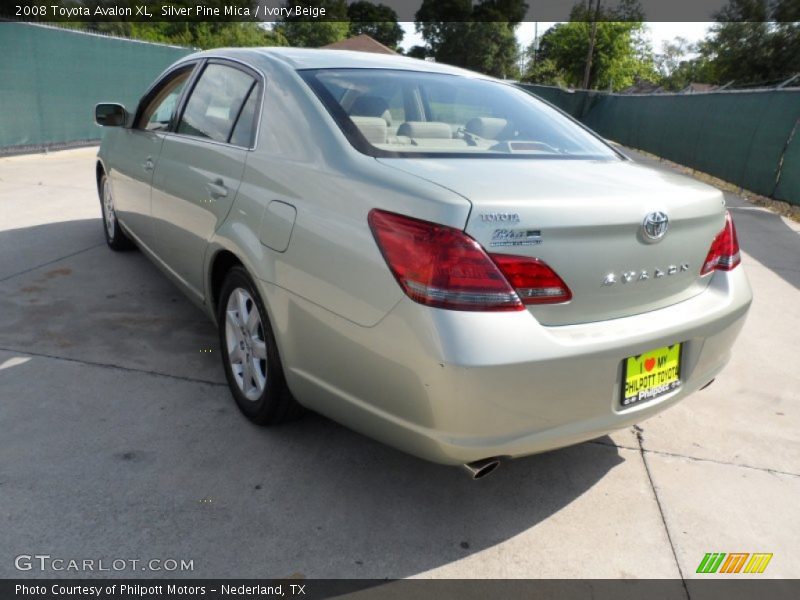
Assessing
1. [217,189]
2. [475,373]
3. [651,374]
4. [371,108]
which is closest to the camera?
[475,373]

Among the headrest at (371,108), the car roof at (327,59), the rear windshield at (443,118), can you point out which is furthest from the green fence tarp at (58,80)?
the headrest at (371,108)

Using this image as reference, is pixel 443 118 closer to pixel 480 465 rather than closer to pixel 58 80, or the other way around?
pixel 480 465

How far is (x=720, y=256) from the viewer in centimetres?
269

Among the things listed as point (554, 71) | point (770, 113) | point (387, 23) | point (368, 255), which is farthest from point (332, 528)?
point (387, 23)

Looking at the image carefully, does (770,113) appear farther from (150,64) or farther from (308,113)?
(150,64)

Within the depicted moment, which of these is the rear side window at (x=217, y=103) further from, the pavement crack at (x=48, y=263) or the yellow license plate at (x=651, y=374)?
the pavement crack at (x=48, y=263)

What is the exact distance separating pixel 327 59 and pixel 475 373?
6.05 ft

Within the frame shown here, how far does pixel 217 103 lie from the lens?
11.1 ft

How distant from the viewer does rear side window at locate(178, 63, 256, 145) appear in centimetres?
313

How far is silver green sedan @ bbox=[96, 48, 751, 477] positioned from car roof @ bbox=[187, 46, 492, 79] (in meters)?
0.03

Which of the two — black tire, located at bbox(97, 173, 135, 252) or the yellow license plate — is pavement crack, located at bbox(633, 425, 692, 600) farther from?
black tire, located at bbox(97, 173, 135, 252)

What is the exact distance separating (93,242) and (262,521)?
170 inches
